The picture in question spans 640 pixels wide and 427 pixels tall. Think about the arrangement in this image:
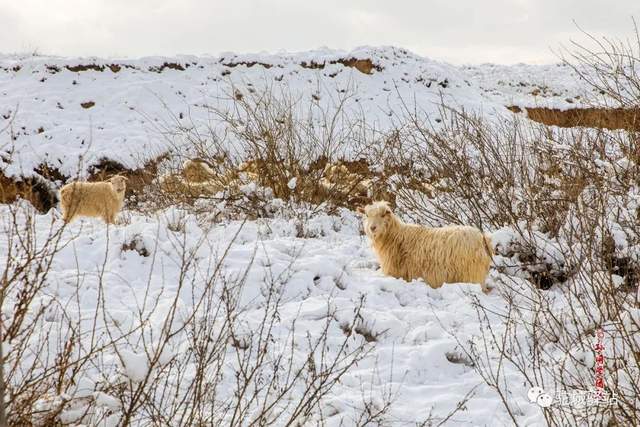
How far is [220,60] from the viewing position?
23141 millimetres

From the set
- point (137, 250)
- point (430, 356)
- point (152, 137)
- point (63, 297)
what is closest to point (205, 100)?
point (152, 137)

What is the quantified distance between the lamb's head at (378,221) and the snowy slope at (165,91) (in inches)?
397

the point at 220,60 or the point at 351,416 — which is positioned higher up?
the point at 220,60

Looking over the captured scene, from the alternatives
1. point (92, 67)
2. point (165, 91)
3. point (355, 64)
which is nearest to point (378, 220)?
point (165, 91)

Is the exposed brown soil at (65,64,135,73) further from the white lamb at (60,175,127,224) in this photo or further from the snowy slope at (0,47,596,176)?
the white lamb at (60,175,127,224)

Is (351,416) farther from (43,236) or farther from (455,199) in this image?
(43,236)

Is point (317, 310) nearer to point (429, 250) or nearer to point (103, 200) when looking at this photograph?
point (429, 250)

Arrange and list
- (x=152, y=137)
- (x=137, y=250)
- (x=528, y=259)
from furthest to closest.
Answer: (x=152, y=137), (x=528, y=259), (x=137, y=250)

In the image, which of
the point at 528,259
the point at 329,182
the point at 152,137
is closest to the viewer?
the point at 528,259

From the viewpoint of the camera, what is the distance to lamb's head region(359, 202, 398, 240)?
257 inches

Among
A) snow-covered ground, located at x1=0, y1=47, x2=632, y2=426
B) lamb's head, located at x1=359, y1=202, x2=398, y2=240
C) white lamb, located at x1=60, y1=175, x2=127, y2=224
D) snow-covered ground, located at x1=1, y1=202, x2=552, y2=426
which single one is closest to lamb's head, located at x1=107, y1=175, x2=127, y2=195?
white lamb, located at x1=60, y1=175, x2=127, y2=224

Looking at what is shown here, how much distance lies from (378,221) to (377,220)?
0.02 meters

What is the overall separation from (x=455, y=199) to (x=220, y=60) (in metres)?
17.5

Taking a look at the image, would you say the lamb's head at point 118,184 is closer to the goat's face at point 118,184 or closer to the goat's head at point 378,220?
the goat's face at point 118,184
